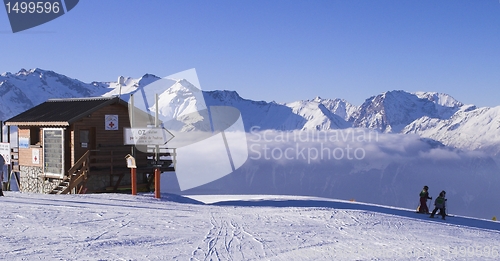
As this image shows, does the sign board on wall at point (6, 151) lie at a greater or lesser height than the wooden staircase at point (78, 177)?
greater

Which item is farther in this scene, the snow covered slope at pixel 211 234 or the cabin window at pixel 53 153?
the cabin window at pixel 53 153

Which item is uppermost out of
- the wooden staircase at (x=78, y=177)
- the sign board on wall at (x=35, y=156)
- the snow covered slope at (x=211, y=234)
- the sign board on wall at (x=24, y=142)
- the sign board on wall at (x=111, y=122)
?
the sign board on wall at (x=111, y=122)

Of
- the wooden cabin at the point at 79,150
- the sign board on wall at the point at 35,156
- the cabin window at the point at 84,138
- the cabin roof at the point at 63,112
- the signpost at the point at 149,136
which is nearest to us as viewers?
the signpost at the point at 149,136

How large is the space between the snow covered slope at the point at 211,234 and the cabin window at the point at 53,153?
5897 millimetres

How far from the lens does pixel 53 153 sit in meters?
24.8

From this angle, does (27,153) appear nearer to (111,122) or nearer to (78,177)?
(111,122)

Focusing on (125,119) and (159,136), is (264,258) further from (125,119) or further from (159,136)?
(125,119)

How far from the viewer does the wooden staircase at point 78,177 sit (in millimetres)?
22531

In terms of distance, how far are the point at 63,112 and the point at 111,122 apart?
2314mm

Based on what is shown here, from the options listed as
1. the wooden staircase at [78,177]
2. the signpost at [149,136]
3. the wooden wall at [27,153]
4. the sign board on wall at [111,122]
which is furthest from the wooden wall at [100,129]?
the signpost at [149,136]

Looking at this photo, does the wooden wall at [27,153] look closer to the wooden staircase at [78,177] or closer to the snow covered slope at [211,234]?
the wooden staircase at [78,177]

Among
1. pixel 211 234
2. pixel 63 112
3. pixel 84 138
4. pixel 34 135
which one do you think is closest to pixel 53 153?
pixel 84 138

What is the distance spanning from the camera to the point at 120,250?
10539mm

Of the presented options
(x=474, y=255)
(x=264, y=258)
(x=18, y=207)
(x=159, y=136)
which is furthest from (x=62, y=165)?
(x=474, y=255)
